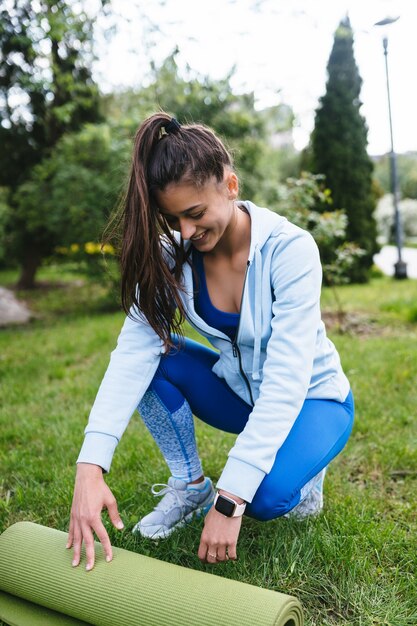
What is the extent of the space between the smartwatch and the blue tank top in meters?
0.56

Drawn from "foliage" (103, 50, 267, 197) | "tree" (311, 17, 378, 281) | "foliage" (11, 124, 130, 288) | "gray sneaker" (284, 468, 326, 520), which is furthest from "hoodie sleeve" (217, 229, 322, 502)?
"tree" (311, 17, 378, 281)

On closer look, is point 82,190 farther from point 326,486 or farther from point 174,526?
point 174,526

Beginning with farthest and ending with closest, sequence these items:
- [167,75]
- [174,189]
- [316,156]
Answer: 1. [316,156]
2. [167,75]
3. [174,189]

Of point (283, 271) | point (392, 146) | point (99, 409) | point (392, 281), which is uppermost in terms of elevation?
point (392, 146)

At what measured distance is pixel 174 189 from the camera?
5.61 feet

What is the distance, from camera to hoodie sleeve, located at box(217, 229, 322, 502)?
5.14 feet

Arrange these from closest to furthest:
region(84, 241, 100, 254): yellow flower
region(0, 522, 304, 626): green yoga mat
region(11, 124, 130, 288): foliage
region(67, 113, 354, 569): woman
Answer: region(0, 522, 304, 626): green yoga mat, region(67, 113, 354, 569): woman, region(11, 124, 130, 288): foliage, region(84, 241, 100, 254): yellow flower

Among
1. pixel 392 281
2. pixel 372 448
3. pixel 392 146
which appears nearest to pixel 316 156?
pixel 392 146

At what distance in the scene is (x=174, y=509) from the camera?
207 centimetres

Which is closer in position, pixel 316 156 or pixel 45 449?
pixel 45 449

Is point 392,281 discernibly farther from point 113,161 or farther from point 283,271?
point 283,271

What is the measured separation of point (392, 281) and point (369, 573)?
7.80 m

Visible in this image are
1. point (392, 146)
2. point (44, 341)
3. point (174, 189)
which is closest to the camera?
point (174, 189)

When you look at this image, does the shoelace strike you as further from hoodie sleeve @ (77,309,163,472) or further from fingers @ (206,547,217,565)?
fingers @ (206,547,217,565)
